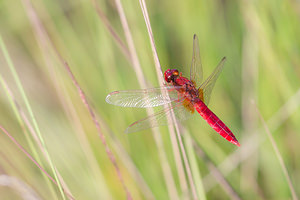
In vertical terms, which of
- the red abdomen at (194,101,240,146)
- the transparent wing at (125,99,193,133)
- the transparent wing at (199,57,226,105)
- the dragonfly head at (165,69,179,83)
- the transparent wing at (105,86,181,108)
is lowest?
the red abdomen at (194,101,240,146)

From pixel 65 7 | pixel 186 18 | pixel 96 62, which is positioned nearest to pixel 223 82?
pixel 186 18

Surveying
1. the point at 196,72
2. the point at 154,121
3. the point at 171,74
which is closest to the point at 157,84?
the point at 171,74

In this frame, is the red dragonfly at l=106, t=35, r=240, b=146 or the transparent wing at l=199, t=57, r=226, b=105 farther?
the transparent wing at l=199, t=57, r=226, b=105

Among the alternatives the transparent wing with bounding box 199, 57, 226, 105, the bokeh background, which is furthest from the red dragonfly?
the bokeh background

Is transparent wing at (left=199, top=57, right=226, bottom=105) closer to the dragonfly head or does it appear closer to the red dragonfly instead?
the red dragonfly

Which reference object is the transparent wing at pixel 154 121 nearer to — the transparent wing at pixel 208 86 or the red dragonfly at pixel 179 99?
the red dragonfly at pixel 179 99

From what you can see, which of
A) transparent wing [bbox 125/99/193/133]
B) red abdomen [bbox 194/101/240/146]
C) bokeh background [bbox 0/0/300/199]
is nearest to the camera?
transparent wing [bbox 125/99/193/133]
